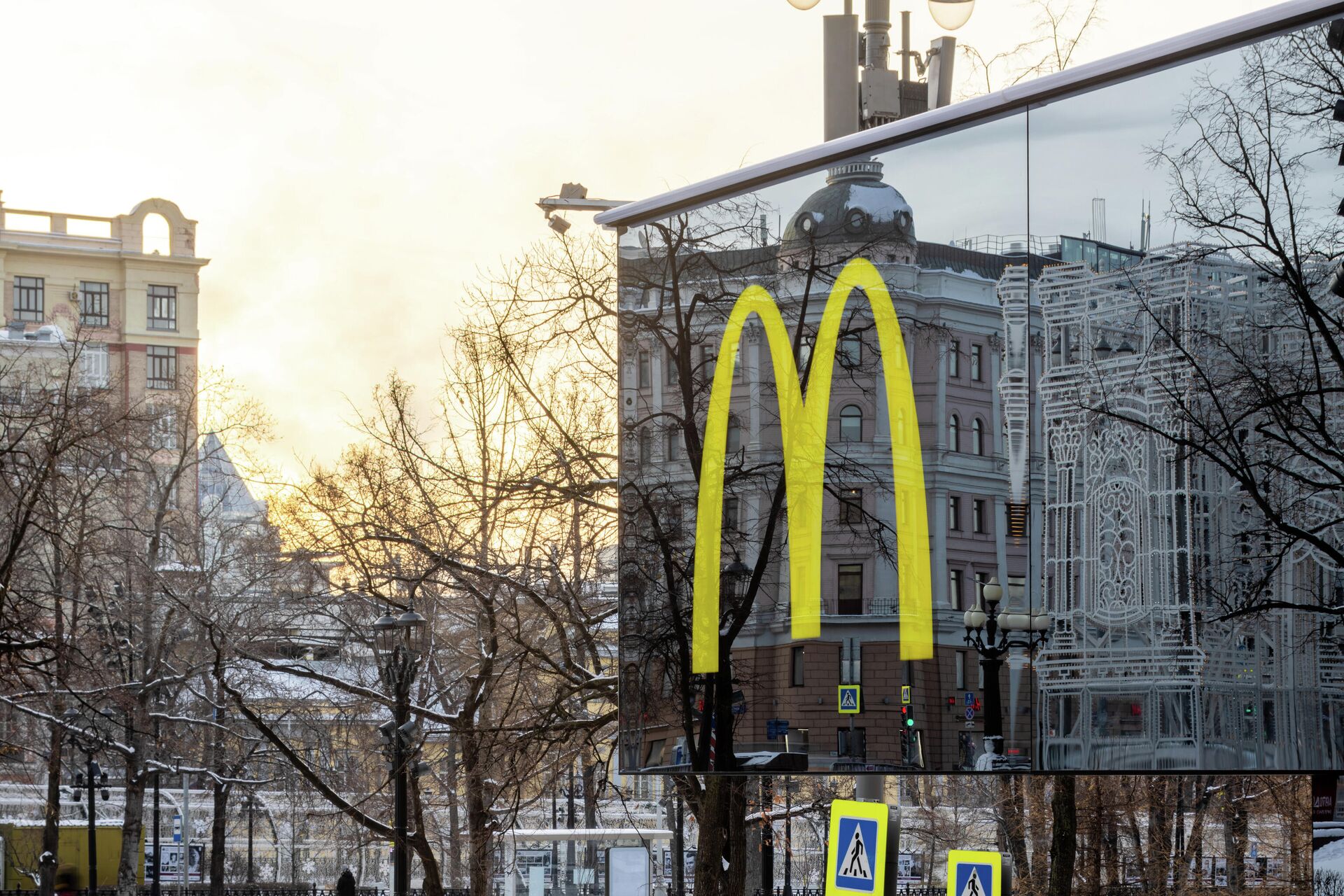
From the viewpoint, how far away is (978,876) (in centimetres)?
897

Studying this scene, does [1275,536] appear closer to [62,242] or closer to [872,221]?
[872,221]

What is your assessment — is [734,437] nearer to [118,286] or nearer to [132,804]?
[132,804]

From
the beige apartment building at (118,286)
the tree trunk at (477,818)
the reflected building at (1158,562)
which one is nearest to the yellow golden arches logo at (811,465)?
the reflected building at (1158,562)

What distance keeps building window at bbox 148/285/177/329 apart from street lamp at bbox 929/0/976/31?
68.7 meters

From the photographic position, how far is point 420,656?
26.7m

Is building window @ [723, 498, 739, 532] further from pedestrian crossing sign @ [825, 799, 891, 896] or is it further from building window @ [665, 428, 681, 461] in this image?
pedestrian crossing sign @ [825, 799, 891, 896]

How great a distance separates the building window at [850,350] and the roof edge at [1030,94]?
61cm

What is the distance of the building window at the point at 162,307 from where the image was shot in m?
73.5

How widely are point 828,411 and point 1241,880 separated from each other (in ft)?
71.2

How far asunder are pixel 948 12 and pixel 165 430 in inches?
1255

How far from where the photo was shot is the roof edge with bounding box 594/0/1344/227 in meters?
4.45

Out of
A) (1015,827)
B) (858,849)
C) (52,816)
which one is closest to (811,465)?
(858,849)

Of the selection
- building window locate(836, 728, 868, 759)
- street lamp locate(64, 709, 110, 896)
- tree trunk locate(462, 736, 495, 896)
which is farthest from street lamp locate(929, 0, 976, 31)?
street lamp locate(64, 709, 110, 896)

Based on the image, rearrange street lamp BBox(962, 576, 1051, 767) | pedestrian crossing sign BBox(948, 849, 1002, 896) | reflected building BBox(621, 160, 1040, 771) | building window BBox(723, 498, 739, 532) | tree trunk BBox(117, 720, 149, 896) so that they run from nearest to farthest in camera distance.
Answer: street lamp BBox(962, 576, 1051, 767) < reflected building BBox(621, 160, 1040, 771) < building window BBox(723, 498, 739, 532) < pedestrian crossing sign BBox(948, 849, 1002, 896) < tree trunk BBox(117, 720, 149, 896)
